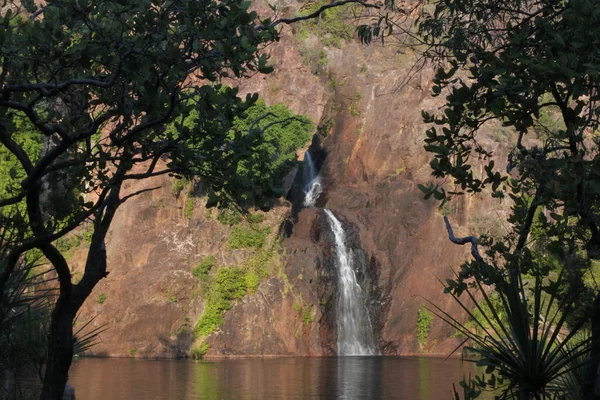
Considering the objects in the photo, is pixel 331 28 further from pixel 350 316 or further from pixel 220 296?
pixel 220 296

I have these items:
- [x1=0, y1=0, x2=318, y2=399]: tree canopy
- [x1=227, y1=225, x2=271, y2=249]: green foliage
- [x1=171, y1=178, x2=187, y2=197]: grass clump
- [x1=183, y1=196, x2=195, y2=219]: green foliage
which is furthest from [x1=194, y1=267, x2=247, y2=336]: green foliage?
[x1=0, y1=0, x2=318, y2=399]: tree canopy

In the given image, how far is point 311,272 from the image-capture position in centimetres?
4550

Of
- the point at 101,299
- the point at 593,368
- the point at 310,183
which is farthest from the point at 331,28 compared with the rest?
the point at 593,368

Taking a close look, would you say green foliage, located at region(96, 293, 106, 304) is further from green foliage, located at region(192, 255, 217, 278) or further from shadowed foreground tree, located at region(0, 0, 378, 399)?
shadowed foreground tree, located at region(0, 0, 378, 399)

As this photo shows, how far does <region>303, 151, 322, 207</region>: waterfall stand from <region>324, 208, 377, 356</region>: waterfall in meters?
5.45

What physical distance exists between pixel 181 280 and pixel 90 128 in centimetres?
3778

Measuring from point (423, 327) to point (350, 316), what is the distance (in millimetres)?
3970

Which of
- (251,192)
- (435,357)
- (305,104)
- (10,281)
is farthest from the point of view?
(305,104)

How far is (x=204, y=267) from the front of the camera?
45.5 m

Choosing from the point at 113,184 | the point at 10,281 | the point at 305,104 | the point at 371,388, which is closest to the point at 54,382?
the point at 10,281

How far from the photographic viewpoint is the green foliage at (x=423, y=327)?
46594mm

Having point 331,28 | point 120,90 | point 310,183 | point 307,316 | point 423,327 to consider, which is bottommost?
point 423,327

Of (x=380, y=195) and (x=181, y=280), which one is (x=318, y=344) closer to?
(x=181, y=280)

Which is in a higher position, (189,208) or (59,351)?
(189,208)
